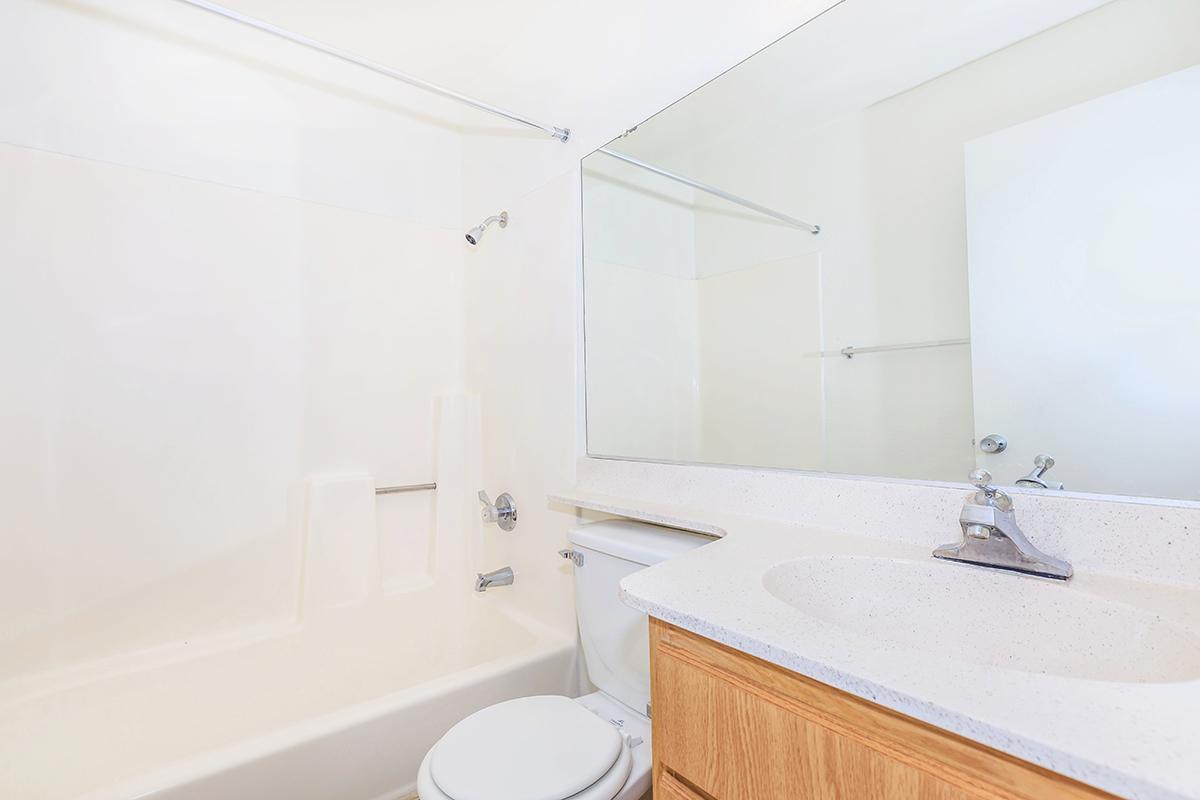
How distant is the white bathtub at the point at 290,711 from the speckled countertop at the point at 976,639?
2.68ft

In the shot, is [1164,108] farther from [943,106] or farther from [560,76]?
[560,76]

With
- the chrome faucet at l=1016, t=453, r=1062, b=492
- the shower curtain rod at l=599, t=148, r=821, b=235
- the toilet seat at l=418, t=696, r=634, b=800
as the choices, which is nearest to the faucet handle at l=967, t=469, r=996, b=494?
the chrome faucet at l=1016, t=453, r=1062, b=492

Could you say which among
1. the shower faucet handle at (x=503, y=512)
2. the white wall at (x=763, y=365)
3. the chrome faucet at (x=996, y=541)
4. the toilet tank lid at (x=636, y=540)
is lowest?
the shower faucet handle at (x=503, y=512)

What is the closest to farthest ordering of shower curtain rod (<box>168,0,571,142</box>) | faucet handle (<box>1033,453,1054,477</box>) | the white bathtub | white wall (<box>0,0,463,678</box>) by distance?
faucet handle (<box>1033,453,1054,477</box>) → the white bathtub → shower curtain rod (<box>168,0,571,142</box>) → white wall (<box>0,0,463,678</box>)

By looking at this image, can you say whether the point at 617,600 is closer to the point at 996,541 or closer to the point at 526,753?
the point at 526,753

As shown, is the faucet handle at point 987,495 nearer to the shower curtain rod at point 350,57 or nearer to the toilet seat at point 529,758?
the toilet seat at point 529,758

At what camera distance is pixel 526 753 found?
96 centimetres

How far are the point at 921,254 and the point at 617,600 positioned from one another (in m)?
1.00

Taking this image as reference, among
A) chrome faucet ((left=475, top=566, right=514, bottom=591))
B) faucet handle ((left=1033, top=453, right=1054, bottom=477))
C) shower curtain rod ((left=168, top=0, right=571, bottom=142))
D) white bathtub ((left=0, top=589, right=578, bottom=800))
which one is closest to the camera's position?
faucet handle ((left=1033, top=453, right=1054, bottom=477))

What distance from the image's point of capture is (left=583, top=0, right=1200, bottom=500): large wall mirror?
79 cm

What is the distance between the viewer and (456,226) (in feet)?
7.07

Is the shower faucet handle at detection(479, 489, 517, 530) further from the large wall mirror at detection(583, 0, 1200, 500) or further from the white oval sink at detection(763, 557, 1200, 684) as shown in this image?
the white oval sink at detection(763, 557, 1200, 684)

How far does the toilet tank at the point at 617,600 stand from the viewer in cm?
116

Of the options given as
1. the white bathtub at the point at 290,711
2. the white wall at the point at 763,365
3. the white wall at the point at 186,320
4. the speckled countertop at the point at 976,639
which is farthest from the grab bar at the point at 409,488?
the speckled countertop at the point at 976,639
